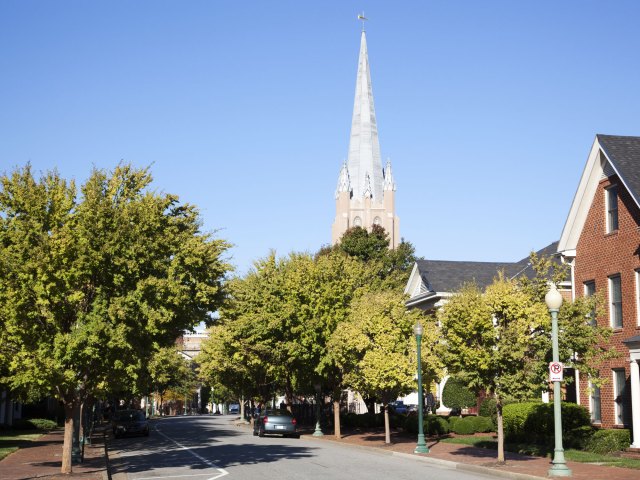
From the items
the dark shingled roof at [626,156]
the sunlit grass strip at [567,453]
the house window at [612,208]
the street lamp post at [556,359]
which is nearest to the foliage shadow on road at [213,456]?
the sunlit grass strip at [567,453]

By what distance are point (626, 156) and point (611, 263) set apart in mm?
4004

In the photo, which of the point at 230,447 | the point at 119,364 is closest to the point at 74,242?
the point at 119,364

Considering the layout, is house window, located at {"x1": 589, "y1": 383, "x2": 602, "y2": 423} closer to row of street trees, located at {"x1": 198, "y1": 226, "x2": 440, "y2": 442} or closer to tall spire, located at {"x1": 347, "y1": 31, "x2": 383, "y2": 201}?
row of street trees, located at {"x1": 198, "y1": 226, "x2": 440, "y2": 442}

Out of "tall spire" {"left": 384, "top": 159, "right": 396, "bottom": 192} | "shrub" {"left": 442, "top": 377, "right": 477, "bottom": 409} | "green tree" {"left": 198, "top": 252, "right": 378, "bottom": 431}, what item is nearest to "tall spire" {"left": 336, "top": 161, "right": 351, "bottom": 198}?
"tall spire" {"left": 384, "top": 159, "right": 396, "bottom": 192}

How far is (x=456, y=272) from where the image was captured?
55.9m

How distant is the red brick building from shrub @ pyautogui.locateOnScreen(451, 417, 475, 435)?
25.0ft

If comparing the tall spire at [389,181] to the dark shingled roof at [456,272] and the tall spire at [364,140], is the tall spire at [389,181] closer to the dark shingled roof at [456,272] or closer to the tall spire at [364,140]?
the tall spire at [364,140]

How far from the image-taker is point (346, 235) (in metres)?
75.3

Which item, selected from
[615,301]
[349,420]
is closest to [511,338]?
[615,301]

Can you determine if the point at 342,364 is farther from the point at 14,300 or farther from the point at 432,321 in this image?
the point at 14,300

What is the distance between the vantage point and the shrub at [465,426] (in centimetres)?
3966

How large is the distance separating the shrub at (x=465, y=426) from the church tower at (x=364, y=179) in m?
104

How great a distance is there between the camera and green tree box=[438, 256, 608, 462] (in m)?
24.1

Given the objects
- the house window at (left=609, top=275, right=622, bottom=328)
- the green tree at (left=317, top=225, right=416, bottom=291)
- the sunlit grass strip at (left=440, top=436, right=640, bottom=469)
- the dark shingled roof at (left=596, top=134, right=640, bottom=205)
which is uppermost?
the green tree at (left=317, top=225, right=416, bottom=291)
